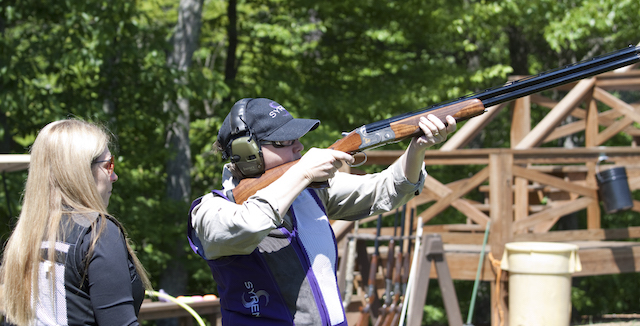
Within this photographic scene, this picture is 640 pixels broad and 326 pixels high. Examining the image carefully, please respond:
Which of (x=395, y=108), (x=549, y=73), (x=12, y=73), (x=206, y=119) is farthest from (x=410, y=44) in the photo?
(x=549, y=73)

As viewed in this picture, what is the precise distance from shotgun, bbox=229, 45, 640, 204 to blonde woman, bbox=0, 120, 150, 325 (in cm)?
105

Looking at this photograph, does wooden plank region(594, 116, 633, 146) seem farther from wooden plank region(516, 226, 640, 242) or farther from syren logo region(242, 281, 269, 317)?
syren logo region(242, 281, 269, 317)

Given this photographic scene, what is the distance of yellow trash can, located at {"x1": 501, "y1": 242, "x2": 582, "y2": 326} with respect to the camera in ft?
17.2

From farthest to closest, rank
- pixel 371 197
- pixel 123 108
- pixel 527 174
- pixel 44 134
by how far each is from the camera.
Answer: pixel 123 108
pixel 527 174
pixel 371 197
pixel 44 134

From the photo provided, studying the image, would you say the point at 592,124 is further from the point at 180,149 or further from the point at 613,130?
the point at 180,149

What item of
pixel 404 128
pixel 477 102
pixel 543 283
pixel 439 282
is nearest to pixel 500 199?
pixel 543 283

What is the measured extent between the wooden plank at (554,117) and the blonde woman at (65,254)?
19.7 feet

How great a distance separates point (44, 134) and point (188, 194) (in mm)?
9452

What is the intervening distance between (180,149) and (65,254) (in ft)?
30.6

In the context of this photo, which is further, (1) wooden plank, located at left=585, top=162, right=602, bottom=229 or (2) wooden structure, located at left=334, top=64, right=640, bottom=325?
(1) wooden plank, located at left=585, top=162, right=602, bottom=229

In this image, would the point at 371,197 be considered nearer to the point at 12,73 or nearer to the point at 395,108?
the point at 12,73

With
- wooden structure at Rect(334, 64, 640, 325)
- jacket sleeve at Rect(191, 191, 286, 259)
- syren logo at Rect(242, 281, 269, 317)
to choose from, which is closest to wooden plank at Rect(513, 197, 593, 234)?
wooden structure at Rect(334, 64, 640, 325)

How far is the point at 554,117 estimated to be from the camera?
739cm

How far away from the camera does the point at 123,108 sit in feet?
29.1
